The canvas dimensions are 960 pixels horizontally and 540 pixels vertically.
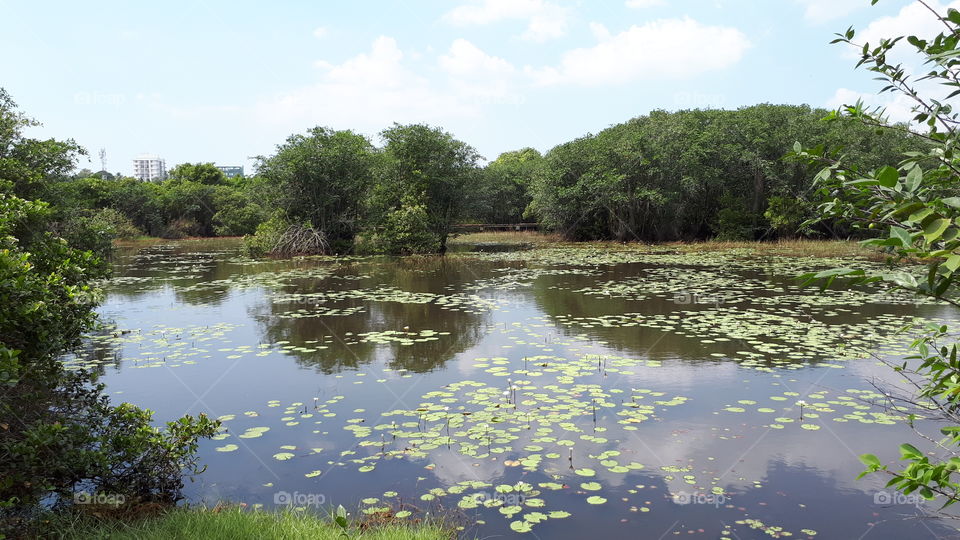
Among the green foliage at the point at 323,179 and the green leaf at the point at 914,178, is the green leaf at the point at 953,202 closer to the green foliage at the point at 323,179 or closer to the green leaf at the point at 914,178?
the green leaf at the point at 914,178

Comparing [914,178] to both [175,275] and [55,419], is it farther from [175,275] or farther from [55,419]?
[175,275]

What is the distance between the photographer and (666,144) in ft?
103

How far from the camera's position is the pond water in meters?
4.54

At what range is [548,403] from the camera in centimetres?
670

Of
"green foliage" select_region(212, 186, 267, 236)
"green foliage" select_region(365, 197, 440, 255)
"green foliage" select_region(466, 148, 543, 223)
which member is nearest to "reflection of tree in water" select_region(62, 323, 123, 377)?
"green foliage" select_region(365, 197, 440, 255)

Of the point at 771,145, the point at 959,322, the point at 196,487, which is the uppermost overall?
the point at 771,145

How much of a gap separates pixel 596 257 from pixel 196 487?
73.1 feet

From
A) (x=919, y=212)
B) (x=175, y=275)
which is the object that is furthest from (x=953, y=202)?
(x=175, y=275)

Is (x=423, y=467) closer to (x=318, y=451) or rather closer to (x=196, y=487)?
(x=318, y=451)

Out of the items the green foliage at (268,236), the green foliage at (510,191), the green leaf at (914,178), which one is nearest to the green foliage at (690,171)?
the green foliage at (510,191)

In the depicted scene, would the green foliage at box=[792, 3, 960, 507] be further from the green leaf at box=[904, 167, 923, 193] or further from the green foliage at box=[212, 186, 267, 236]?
the green foliage at box=[212, 186, 267, 236]

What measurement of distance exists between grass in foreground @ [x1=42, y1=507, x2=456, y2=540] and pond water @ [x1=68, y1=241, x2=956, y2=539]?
445 mm

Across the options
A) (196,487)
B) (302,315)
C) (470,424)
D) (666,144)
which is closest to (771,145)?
(666,144)

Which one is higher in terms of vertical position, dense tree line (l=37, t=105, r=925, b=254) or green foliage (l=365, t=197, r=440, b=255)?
dense tree line (l=37, t=105, r=925, b=254)
